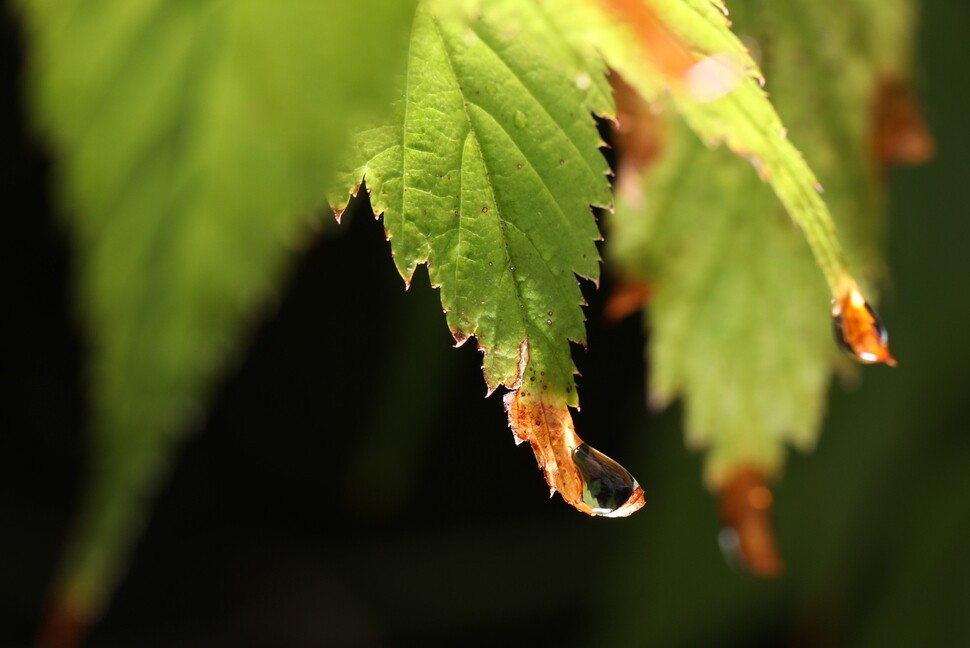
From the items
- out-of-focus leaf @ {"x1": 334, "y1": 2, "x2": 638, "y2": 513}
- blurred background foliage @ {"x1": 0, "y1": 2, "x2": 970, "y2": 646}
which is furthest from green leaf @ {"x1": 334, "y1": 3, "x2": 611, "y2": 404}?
blurred background foliage @ {"x1": 0, "y1": 2, "x2": 970, "y2": 646}

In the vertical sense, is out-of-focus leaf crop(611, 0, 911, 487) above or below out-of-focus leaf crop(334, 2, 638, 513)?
below

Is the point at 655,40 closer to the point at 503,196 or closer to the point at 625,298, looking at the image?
the point at 503,196

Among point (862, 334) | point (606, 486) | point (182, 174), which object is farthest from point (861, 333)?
point (182, 174)

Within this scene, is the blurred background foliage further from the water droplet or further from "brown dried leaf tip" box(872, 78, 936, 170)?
the water droplet

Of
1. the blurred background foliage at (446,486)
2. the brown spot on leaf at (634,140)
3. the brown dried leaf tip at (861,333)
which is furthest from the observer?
the blurred background foliage at (446,486)

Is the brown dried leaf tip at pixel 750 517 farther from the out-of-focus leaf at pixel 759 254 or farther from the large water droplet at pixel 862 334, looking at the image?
the large water droplet at pixel 862 334

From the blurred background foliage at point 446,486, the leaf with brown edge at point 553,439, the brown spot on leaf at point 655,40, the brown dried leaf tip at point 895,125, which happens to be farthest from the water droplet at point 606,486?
the blurred background foliage at point 446,486
